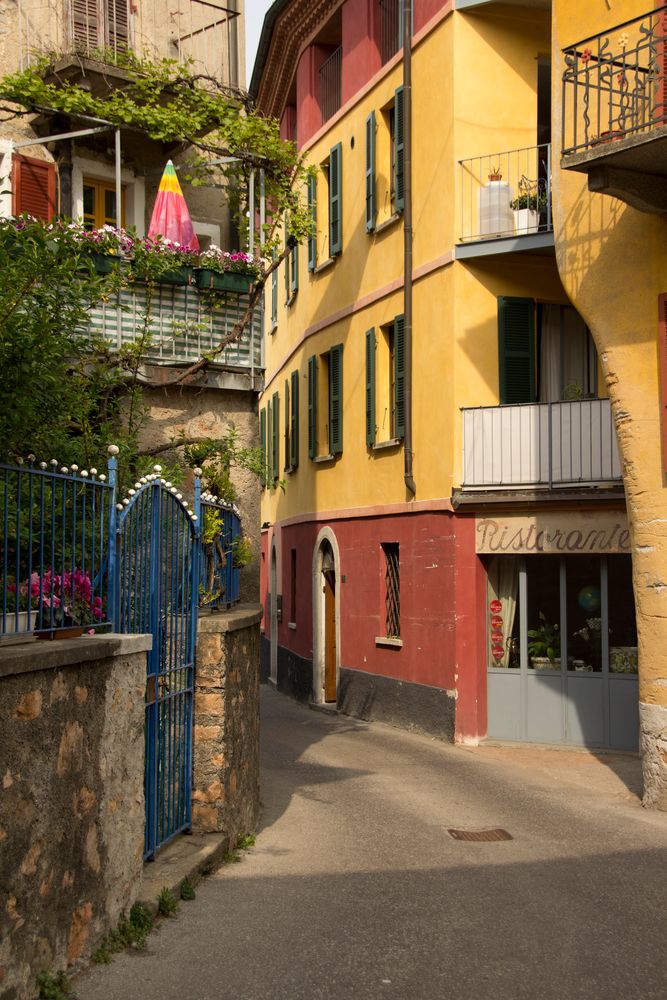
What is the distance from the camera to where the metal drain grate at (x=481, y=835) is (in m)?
10.2

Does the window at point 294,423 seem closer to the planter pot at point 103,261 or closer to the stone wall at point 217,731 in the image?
the planter pot at point 103,261

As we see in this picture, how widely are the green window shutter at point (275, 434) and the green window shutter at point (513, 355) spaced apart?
36.5 feet

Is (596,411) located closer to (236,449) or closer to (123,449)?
(236,449)

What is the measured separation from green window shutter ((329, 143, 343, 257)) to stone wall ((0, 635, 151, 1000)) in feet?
50.9

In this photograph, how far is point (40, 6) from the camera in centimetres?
1421

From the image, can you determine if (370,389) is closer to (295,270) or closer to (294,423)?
(294,423)

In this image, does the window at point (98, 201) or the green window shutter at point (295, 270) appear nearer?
the window at point (98, 201)

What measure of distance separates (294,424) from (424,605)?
810cm

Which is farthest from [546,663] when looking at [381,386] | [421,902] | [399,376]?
[421,902]

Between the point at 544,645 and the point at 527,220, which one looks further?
the point at 527,220

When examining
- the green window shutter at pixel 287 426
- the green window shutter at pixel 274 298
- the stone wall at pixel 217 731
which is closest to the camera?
the stone wall at pixel 217 731

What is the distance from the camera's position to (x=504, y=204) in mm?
16766

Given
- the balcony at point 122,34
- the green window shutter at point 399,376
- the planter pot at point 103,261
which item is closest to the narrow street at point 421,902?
the planter pot at point 103,261

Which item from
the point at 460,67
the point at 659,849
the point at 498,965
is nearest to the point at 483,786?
the point at 659,849
